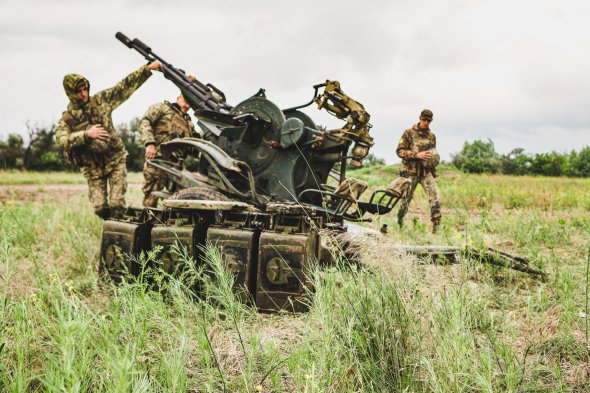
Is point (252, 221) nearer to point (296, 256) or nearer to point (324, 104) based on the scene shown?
point (296, 256)

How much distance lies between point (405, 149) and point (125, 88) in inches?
207

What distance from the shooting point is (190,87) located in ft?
22.7

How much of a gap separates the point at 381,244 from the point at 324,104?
10.4ft

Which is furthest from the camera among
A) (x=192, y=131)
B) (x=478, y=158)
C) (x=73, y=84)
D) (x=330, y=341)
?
(x=478, y=158)

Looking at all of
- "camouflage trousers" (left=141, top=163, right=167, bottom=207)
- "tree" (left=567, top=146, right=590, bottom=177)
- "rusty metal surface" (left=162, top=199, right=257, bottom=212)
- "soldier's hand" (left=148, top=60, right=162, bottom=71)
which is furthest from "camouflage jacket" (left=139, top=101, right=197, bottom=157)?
"tree" (left=567, top=146, right=590, bottom=177)

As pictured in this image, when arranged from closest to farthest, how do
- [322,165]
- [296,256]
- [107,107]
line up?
[296,256]
[322,165]
[107,107]

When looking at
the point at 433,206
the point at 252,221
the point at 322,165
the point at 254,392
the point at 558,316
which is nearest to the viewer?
the point at 254,392

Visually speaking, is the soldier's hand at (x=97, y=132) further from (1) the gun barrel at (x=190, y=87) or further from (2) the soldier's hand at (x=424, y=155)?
(2) the soldier's hand at (x=424, y=155)

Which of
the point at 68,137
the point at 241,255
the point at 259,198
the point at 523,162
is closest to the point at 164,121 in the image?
the point at 68,137

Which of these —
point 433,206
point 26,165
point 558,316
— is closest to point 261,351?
point 558,316

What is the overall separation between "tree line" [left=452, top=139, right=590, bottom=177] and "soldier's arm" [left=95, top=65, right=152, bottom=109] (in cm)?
3200

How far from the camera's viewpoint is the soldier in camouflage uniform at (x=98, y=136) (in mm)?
6340

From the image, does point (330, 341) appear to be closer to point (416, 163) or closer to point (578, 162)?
point (416, 163)

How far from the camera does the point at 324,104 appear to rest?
18.2 ft
